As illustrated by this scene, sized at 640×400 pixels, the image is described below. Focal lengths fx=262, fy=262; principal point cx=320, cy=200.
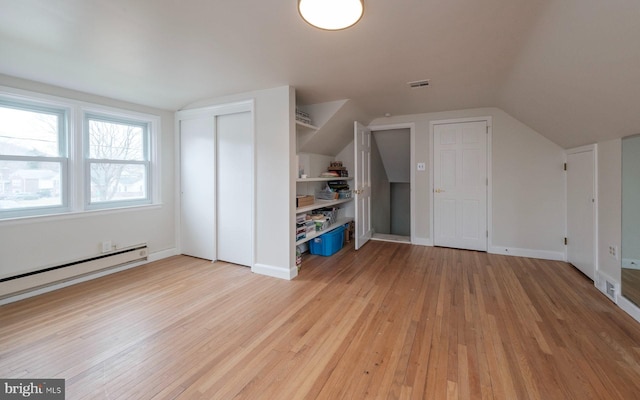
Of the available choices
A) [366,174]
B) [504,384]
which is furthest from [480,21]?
[366,174]

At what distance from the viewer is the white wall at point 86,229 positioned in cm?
260

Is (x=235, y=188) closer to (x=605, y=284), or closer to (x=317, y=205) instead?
(x=317, y=205)

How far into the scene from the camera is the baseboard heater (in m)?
2.54

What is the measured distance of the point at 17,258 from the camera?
103 inches

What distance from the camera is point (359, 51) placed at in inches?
88.7

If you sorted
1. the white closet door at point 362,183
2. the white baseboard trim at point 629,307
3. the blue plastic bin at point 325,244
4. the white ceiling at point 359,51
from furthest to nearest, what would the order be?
1. the white closet door at point 362,183
2. the blue plastic bin at point 325,244
3. the white baseboard trim at point 629,307
4. the white ceiling at point 359,51

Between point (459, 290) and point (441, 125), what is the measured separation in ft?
9.04

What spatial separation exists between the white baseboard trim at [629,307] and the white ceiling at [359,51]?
147 centimetres

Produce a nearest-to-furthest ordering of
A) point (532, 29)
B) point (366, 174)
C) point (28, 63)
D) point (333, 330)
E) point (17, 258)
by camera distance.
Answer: point (532, 29)
point (333, 330)
point (28, 63)
point (17, 258)
point (366, 174)

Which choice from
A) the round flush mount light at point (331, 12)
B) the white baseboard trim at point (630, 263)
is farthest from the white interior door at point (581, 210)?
the round flush mount light at point (331, 12)

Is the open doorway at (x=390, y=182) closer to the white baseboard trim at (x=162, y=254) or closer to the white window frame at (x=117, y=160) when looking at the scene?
the white baseboard trim at (x=162, y=254)

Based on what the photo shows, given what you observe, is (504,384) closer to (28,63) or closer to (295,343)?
(295,343)

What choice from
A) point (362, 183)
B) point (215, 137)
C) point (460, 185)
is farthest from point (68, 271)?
point (460, 185)

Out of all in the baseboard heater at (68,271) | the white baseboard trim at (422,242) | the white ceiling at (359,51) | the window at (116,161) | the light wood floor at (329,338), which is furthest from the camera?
the white baseboard trim at (422,242)
